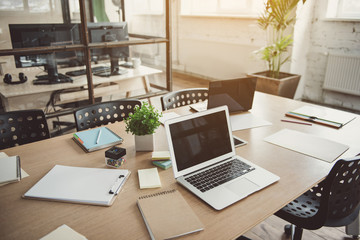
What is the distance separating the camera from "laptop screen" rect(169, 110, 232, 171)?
4.13 ft

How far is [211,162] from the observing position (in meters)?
1.35

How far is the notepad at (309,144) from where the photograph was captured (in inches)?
59.2

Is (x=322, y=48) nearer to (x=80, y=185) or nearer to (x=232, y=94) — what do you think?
(x=232, y=94)

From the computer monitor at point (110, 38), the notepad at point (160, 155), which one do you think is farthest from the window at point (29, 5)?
the notepad at point (160, 155)

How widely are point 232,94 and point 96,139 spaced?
0.92 metres

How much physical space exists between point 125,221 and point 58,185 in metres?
0.37

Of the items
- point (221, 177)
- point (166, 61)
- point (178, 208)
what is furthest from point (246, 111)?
point (166, 61)

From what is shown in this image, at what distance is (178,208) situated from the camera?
108cm

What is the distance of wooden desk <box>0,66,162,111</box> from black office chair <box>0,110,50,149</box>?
109 cm

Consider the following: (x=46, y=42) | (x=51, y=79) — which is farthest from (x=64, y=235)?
(x=51, y=79)

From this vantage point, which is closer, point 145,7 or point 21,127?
point 21,127

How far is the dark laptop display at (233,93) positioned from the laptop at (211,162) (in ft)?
1.61

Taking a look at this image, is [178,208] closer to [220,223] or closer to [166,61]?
[220,223]

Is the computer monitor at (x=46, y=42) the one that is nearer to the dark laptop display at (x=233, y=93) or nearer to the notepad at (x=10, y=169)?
the notepad at (x=10, y=169)
